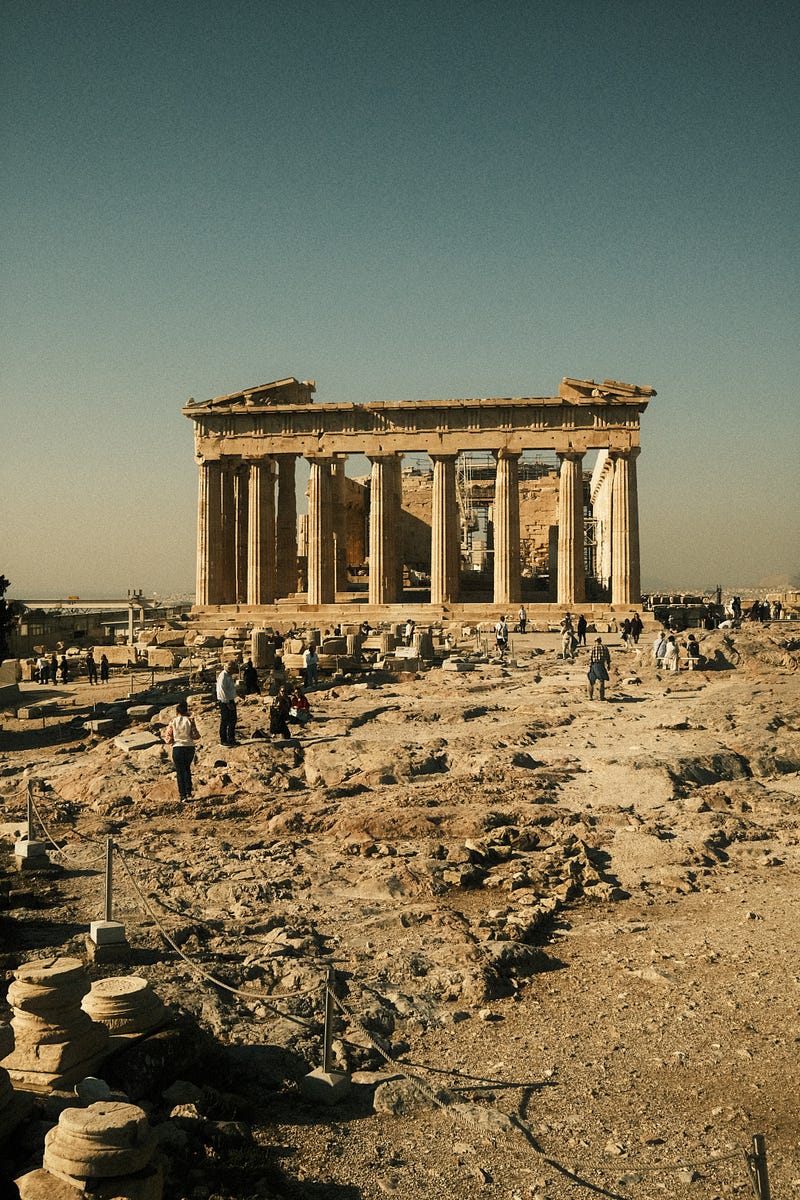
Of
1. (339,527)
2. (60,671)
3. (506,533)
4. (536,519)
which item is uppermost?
(536,519)

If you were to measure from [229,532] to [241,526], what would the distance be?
0.69 metres

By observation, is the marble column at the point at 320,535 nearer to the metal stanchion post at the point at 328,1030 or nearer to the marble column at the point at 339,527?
the marble column at the point at 339,527

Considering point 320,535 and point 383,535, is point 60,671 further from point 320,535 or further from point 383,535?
point 383,535

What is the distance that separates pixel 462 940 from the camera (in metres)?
8.84

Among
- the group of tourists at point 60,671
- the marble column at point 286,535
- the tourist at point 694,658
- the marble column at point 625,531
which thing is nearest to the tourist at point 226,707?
the tourist at point 694,658

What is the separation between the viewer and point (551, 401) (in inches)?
1578

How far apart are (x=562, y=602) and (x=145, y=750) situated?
26.2 metres

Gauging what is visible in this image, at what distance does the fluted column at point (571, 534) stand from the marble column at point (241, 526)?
14300 mm

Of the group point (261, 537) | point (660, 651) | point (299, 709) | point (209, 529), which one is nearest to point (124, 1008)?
point (299, 709)

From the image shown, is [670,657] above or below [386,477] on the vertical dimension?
below

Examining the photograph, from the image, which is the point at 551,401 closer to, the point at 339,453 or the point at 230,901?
the point at 339,453

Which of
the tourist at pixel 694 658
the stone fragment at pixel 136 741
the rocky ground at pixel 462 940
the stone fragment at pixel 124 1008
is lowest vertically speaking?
the rocky ground at pixel 462 940

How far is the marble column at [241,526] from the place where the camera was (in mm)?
43969

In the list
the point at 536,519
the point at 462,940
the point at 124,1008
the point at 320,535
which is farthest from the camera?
the point at 536,519
